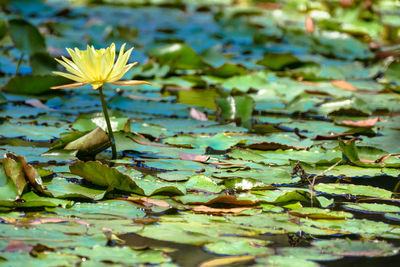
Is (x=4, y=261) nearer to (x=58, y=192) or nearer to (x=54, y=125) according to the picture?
(x=58, y=192)

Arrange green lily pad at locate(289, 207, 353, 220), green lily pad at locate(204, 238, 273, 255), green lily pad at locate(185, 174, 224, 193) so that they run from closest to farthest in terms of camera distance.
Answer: green lily pad at locate(204, 238, 273, 255)
green lily pad at locate(289, 207, 353, 220)
green lily pad at locate(185, 174, 224, 193)

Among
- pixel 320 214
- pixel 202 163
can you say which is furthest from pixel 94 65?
pixel 320 214

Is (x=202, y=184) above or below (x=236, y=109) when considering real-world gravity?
below

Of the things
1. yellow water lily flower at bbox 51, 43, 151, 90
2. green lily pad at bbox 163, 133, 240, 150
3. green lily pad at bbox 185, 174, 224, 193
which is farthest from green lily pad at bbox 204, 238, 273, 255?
green lily pad at bbox 163, 133, 240, 150

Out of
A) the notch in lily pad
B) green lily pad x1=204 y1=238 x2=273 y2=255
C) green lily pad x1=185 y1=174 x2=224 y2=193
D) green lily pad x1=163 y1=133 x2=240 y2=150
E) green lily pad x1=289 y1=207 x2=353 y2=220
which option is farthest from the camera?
the notch in lily pad

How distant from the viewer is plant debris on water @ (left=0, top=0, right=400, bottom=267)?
120cm

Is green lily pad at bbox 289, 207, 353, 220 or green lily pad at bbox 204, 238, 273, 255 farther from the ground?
green lily pad at bbox 289, 207, 353, 220

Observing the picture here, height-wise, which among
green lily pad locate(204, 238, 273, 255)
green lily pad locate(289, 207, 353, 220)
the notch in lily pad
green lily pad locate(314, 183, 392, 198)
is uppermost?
the notch in lily pad

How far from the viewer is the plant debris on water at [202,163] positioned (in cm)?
120

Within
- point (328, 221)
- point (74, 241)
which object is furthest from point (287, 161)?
point (74, 241)

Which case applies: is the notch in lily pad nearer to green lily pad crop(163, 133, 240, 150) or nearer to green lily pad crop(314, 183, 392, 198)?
green lily pad crop(163, 133, 240, 150)

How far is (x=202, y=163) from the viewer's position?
1807mm

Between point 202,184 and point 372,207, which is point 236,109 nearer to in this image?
point 202,184

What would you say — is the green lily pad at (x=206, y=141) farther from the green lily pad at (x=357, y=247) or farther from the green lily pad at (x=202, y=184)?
the green lily pad at (x=357, y=247)
